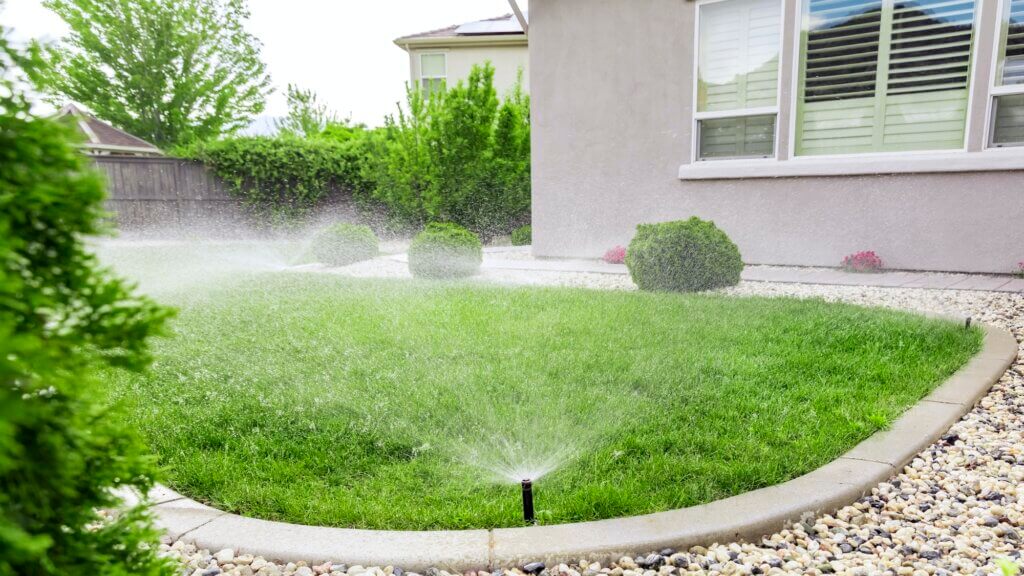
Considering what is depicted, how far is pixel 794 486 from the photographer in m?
2.33

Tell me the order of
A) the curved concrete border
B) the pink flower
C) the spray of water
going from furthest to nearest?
the pink flower → the spray of water → the curved concrete border

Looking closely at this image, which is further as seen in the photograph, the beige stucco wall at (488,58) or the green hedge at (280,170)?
the beige stucco wall at (488,58)

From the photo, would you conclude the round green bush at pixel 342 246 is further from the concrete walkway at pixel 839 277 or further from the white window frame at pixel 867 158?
the white window frame at pixel 867 158

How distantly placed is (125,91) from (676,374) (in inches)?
912

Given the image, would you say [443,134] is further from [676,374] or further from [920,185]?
[676,374]

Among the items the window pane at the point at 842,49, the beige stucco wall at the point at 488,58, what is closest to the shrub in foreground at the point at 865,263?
the window pane at the point at 842,49

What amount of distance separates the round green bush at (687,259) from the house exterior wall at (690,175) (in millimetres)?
1847

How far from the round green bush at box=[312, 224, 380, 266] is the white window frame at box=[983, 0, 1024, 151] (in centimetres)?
782

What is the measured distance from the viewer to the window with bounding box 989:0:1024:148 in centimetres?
653

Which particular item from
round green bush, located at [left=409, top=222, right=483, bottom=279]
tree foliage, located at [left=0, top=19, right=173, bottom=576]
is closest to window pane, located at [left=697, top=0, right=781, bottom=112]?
round green bush, located at [left=409, top=222, right=483, bottom=279]

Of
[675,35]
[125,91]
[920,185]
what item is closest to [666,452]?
[920,185]

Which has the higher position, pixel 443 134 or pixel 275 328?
pixel 443 134

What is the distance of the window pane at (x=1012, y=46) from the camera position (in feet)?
21.4

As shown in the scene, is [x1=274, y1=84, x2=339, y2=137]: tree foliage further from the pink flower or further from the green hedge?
the pink flower
